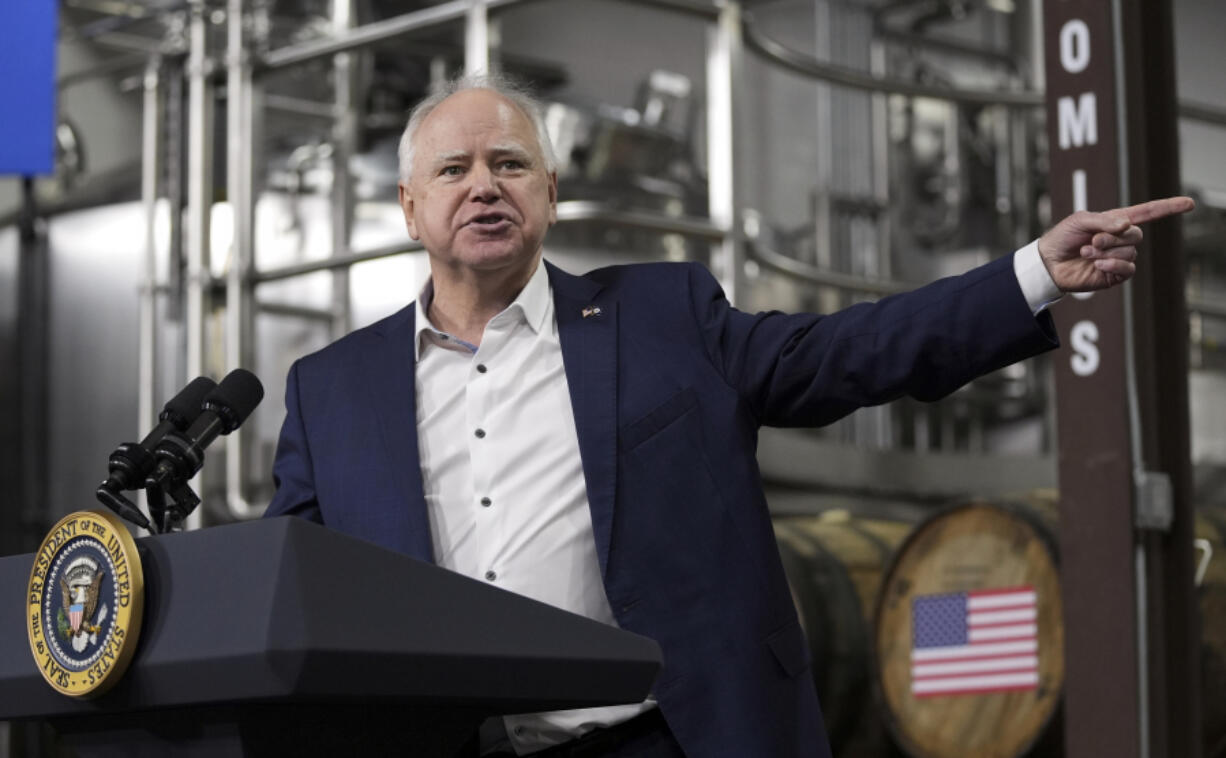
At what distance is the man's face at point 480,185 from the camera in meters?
2.26

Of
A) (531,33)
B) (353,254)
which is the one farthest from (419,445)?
(531,33)

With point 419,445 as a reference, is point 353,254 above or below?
above

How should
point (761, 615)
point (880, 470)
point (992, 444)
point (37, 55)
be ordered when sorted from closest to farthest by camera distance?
point (761, 615)
point (37, 55)
point (880, 470)
point (992, 444)

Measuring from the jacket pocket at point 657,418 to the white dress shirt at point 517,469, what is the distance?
0.22 ft

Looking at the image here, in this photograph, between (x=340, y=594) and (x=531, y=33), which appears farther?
(x=531, y=33)

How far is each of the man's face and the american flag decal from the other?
2650mm

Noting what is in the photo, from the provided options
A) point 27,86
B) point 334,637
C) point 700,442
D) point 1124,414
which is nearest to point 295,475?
point 700,442

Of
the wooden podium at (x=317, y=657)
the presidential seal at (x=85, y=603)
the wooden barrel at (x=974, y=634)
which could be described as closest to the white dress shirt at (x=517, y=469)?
the wooden podium at (x=317, y=657)

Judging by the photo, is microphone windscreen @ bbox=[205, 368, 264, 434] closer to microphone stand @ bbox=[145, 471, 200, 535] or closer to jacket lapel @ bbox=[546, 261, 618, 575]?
microphone stand @ bbox=[145, 471, 200, 535]

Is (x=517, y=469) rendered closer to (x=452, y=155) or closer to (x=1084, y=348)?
(x=452, y=155)

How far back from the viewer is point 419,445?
2230 millimetres

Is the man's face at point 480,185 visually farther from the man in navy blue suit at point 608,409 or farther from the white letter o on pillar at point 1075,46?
the white letter o on pillar at point 1075,46

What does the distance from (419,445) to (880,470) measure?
201 inches

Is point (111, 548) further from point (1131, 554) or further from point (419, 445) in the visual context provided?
point (1131, 554)
